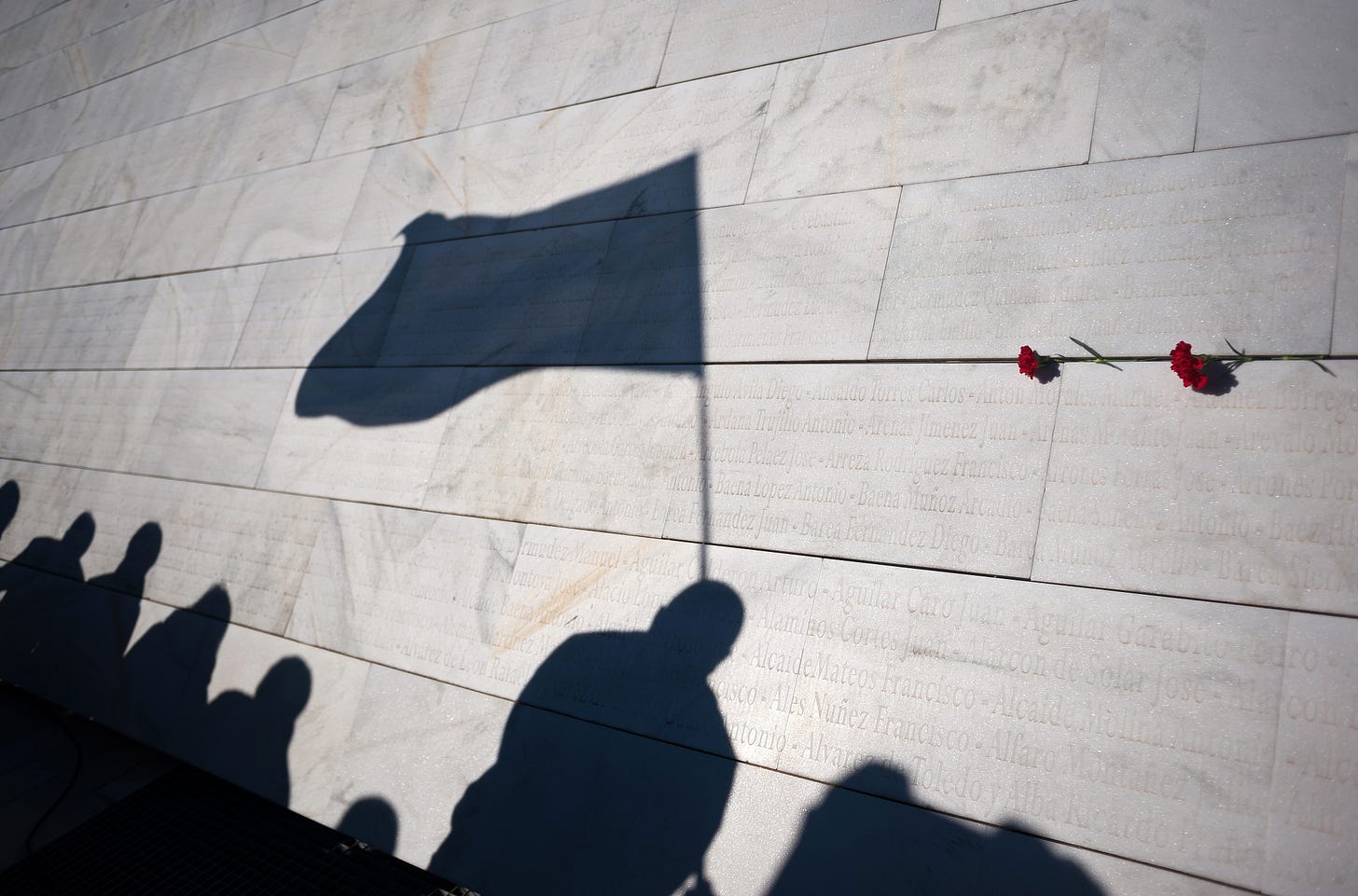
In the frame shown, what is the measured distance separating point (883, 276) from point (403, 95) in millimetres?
3518

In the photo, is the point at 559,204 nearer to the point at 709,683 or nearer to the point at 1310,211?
the point at 709,683

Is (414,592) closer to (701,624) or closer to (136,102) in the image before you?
(701,624)

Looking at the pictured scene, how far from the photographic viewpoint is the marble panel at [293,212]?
5.24m

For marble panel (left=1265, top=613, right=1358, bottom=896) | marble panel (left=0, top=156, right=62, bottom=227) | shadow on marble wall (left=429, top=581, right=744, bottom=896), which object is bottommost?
marble panel (left=1265, top=613, right=1358, bottom=896)

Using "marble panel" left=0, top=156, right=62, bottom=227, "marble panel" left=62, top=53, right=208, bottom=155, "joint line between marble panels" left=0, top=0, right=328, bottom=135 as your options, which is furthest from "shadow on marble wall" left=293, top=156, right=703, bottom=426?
"marble panel" left=0, top=156, right=62, bottom=227

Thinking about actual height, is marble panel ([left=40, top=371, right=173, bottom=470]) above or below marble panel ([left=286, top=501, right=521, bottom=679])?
above

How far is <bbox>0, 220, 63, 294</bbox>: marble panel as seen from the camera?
7.10m

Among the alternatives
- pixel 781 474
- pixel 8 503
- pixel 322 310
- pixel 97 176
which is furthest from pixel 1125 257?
pixel 97 176

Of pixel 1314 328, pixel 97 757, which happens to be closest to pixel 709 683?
pixel 1314 328

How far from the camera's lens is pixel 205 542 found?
15.4 feet

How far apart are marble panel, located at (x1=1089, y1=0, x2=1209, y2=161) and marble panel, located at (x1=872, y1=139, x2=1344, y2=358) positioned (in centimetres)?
8

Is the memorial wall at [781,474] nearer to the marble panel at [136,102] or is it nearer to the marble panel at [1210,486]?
the marble panel at [1210,486]

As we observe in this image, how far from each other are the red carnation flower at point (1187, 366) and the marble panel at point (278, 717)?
321 centimetres

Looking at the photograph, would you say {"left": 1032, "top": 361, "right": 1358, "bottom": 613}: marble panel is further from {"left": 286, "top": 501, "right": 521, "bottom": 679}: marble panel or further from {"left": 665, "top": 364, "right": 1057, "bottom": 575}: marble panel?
{"left": 286, "top": 501, "right": 521, "bottom": 679}: marble panel
